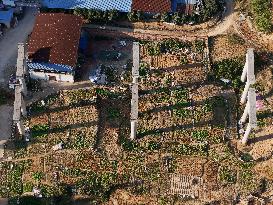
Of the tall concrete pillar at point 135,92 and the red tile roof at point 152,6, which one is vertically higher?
the red tile roof at point 152,6


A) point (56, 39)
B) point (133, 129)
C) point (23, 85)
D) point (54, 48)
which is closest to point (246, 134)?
point (133, 129)

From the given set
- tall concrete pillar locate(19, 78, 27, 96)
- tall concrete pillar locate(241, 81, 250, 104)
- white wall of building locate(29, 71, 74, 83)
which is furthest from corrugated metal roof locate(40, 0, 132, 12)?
tall concrete pillar locate(241, 81, 250, 104)

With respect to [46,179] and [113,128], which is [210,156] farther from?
[46,179]

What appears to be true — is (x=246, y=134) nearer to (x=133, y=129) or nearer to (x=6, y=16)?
(x=133, y=129)

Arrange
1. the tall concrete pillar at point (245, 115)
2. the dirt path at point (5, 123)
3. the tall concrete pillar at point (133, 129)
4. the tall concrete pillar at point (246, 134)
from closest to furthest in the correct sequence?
1. the tall concrete pillar at point (246, 134)
2. the tall concrete pillar at point (133, 129)
3. the tall concrete pillar at point (245, 115)
4. the dirt path at point (5, 123)

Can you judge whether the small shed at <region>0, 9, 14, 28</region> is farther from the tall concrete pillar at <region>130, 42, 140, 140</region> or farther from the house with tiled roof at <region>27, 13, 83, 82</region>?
the tall concrete pillar at <region>130, 42, 140, 140</region>

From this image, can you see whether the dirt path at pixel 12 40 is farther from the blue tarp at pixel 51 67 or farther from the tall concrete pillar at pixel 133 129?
the tall concrete pillar at pixel 133 129

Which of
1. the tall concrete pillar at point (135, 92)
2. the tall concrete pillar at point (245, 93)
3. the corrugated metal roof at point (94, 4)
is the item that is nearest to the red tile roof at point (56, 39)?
the corrugated metal roof at point (94, 4)
